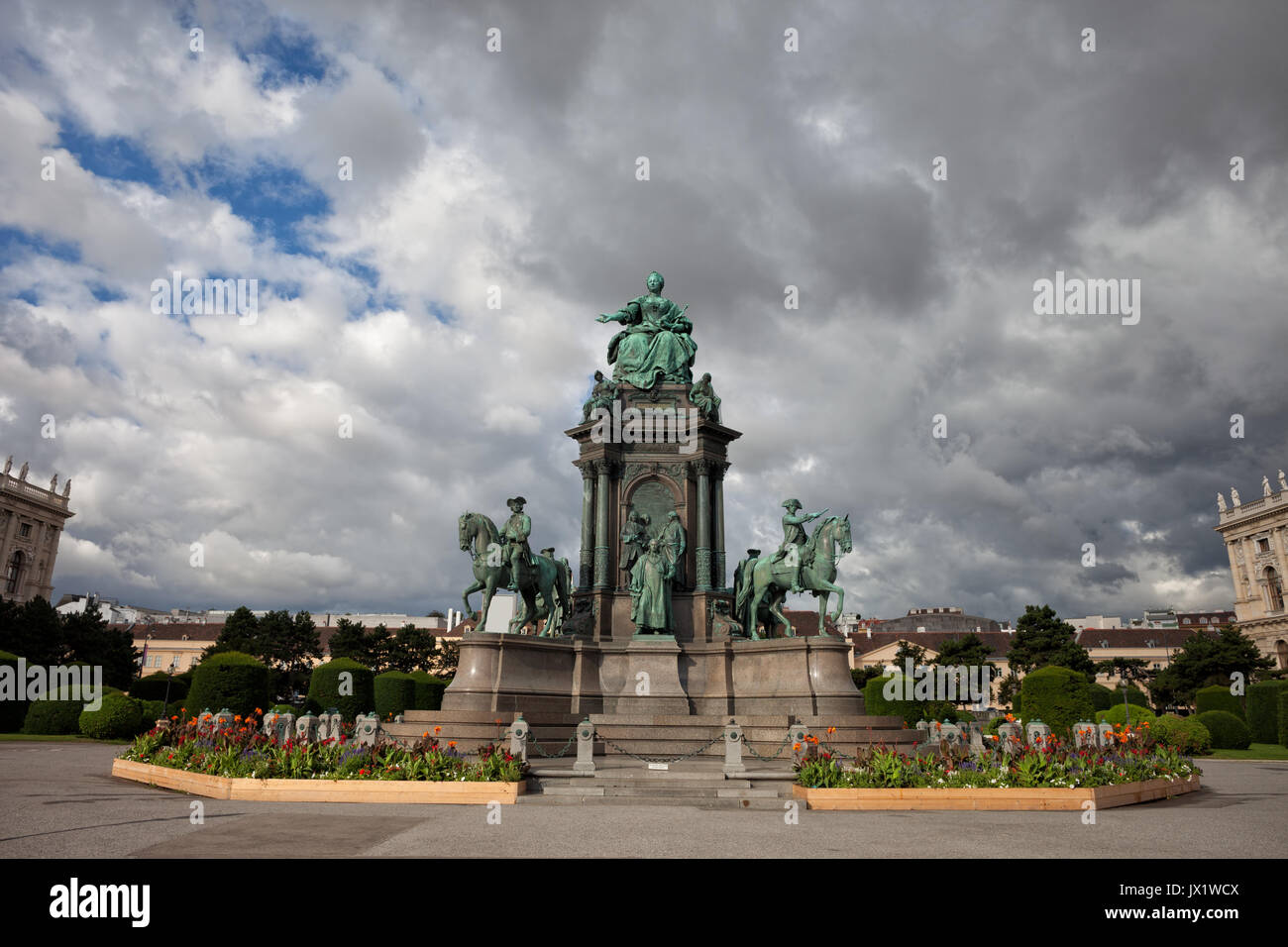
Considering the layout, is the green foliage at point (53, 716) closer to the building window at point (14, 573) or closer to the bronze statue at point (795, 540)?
the bronze statue at point (795, 540)

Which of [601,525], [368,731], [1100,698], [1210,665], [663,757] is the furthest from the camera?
[1210,665]

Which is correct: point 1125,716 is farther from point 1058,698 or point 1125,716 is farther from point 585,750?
point 585,750

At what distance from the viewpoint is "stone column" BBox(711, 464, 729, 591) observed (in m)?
29.5

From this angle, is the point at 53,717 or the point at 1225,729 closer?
the point at 53,717

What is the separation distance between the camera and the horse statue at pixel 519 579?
26.6 metres

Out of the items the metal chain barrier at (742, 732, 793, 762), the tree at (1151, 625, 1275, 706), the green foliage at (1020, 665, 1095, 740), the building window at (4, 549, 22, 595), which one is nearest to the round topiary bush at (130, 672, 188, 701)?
the metal chain barrier at (742, 732, 793, 762)

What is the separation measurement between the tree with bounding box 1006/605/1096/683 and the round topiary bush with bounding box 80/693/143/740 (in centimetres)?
7186

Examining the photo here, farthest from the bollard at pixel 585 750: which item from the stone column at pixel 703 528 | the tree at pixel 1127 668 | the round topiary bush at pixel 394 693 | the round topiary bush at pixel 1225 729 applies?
the tree at pixel 1127 668

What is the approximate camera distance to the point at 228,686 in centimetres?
3653

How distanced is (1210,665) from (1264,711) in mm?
23283

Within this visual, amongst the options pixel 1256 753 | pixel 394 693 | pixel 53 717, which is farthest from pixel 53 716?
pixel 1256 753

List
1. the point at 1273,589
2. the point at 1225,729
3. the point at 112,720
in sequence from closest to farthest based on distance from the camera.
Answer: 1. the point at 112,720
2. the point at 1225,729
3. the point at 1273,589

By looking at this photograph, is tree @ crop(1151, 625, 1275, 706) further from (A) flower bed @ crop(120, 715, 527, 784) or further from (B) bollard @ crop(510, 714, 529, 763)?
(A) flower bed @ crop(120, 715, 527, 784)

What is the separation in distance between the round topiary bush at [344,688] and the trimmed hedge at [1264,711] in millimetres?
50570
